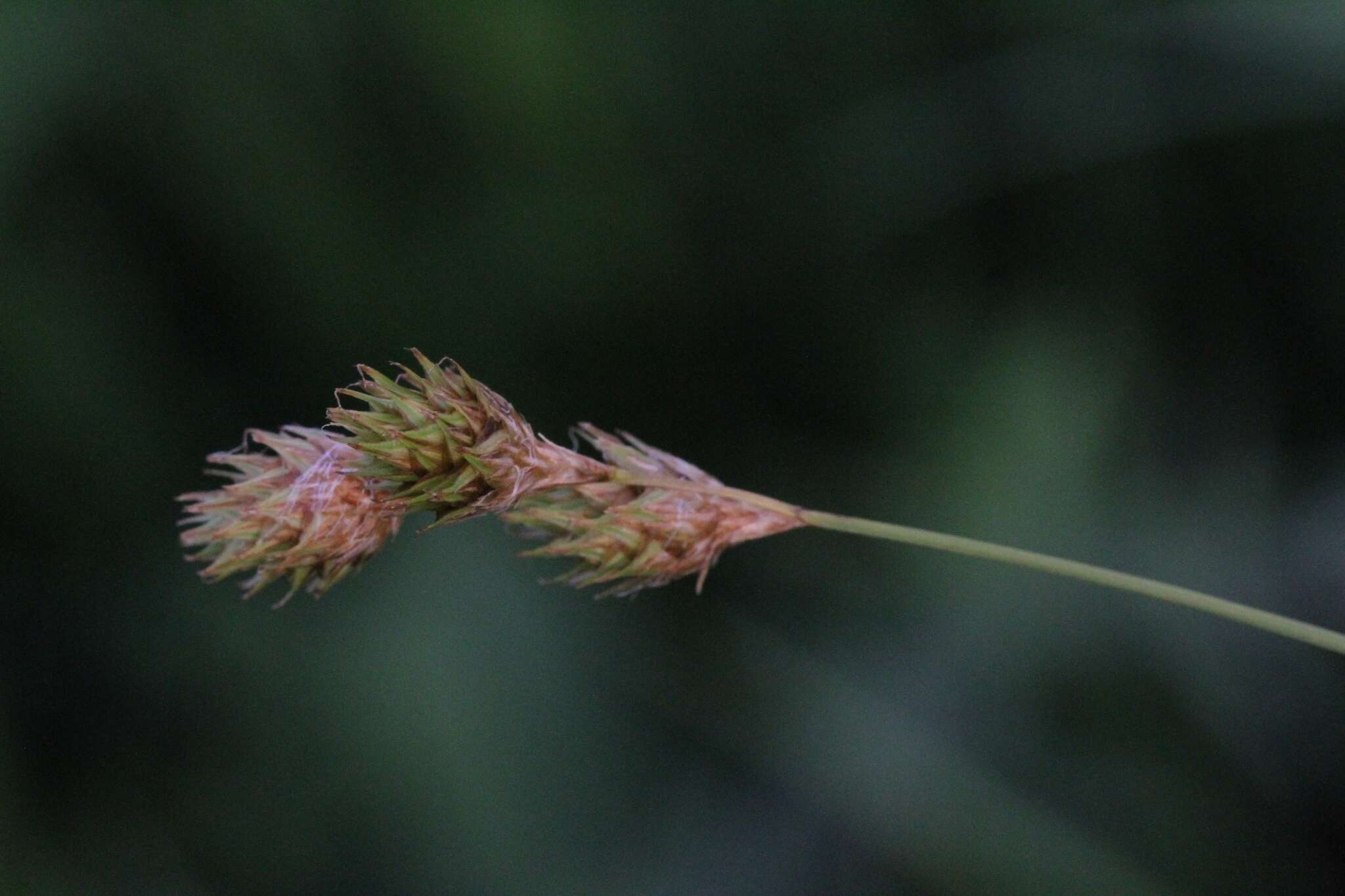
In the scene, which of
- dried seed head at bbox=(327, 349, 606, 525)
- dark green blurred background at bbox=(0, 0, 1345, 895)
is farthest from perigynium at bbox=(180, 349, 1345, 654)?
dark green blurred background at bbox=(0, 0, 1345, 895)

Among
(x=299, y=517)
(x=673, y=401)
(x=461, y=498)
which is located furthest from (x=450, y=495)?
(x=673, y=401)

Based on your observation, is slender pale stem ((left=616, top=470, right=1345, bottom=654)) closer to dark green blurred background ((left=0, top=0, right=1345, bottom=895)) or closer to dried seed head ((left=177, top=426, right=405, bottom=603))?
dried seed head ((left=177, top=426, right=405, bottom=603))

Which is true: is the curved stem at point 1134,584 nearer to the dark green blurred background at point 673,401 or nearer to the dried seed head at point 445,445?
the dried seed head at point 445,445

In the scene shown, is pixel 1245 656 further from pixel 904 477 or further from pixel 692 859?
pixel 692 859

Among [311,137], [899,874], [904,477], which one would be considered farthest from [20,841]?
[904,477]

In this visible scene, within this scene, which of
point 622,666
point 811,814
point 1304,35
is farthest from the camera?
point 622,666

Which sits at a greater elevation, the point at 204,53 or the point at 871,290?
the point at 871,290

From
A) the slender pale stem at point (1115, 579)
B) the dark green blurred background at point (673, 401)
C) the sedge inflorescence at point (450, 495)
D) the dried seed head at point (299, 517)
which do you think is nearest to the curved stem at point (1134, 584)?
the slender pale stem at point (1115, 579)
